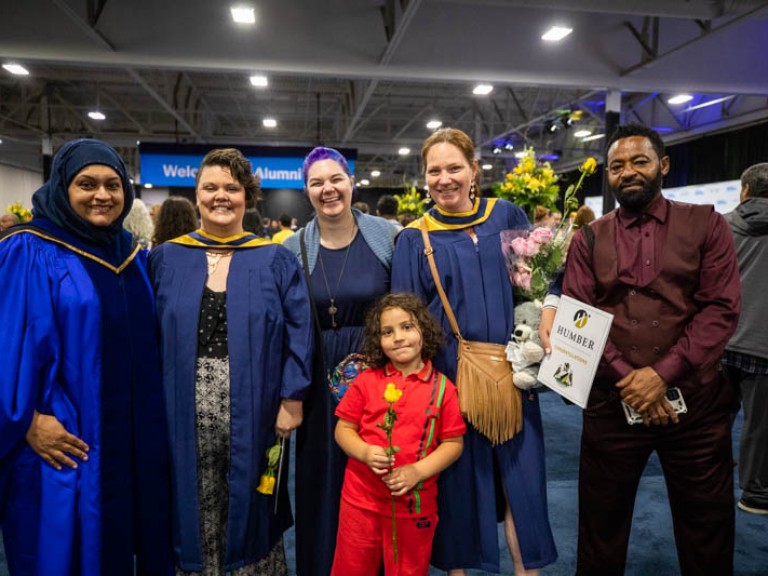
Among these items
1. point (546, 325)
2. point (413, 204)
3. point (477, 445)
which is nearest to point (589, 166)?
point (546, 325)

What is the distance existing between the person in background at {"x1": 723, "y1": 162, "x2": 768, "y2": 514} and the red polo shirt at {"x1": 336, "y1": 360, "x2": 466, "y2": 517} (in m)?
2.02

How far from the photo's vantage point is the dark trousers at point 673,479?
1.87 meters

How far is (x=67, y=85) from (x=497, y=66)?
1034 cm

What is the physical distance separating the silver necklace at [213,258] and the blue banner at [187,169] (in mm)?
6573

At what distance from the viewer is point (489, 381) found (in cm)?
191

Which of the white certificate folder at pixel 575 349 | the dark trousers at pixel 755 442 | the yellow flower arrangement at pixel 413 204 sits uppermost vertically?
the yellow flower arrangement at pixel 413 204

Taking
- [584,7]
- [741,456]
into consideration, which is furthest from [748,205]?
[584,7]

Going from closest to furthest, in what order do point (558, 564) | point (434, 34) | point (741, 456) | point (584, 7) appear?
point (558, 564)
point (741, 456)
point (584, 7)
point (434, 34)

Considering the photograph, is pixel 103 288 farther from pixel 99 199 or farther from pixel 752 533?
pixel 752 533

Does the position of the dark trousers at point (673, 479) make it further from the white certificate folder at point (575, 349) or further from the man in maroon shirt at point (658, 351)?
the white certificate folder at point (575, 349)

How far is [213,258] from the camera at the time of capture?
197 cm

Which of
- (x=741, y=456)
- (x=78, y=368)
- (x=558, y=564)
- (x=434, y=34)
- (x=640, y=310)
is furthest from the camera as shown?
(x=434, y=34)

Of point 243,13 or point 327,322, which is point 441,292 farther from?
point 243,13

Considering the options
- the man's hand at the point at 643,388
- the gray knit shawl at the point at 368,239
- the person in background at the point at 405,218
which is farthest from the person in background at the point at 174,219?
the person in background at the point at 405,218
